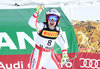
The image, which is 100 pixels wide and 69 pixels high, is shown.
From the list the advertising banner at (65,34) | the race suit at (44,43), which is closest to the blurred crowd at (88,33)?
the advertising banner at (65,34)

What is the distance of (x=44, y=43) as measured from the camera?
1.92m

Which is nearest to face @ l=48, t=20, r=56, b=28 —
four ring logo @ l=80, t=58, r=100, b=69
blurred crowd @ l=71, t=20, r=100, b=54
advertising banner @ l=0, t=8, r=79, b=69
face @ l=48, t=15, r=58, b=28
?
face @ l=48, t=15, r=58, b=28

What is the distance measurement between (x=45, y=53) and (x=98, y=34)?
2.59 feet

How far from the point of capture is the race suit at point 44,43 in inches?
75.2

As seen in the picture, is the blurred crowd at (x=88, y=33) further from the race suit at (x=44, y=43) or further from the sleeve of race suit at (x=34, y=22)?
the sleeve of race suit at (x=34, y=22)

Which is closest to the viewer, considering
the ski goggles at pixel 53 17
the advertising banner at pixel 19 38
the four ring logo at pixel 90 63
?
the ski goggles at pixel 53 17

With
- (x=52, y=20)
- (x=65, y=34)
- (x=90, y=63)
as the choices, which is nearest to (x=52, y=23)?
(x=52, y=20)

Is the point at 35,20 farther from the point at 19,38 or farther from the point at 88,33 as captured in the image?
the point at 88,33

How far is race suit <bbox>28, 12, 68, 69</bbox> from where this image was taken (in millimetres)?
1911

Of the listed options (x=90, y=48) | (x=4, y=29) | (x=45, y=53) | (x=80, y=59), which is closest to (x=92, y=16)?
(x=90, y=48)

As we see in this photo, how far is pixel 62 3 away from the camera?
92.4 inches

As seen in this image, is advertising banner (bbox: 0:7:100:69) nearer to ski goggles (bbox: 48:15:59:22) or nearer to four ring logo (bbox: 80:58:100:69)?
four ring logo (bbox: 80:58:100:69)

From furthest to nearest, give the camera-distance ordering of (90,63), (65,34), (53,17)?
(90,63) < (65,34) < (53,17)

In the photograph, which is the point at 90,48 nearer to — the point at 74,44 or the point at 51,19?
the point at 74,44
